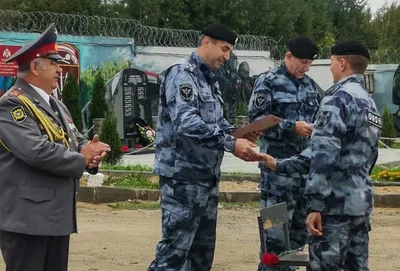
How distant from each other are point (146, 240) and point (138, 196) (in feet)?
9.87

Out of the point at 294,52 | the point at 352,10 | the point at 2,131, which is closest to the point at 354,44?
the point at 294,52

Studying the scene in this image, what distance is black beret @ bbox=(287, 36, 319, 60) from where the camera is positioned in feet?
19.3

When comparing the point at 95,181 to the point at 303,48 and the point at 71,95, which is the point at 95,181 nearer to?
the point at 303,48

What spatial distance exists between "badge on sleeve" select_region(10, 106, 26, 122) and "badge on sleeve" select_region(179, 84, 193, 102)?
3.90ft

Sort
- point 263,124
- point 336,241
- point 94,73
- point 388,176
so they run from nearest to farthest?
point 336,241
point 263,124
point 388,176
point 94,73

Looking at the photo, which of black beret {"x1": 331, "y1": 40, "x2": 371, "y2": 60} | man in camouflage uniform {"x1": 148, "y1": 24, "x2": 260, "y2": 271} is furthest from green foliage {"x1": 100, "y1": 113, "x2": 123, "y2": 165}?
black beret {"x1": 331, "y1": 40, "x2": 371, "y2": 60}

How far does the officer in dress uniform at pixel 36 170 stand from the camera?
4000 millimetres

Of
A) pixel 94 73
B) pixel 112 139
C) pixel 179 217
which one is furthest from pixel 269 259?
pixel 94 73

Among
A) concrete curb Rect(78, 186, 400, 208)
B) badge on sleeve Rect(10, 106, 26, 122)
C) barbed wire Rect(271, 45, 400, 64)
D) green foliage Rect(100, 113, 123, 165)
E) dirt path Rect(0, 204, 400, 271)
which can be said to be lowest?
dirt path Rect(0, 204, 400, 271)

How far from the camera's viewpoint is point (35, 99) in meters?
4.15

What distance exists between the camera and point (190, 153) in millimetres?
5043

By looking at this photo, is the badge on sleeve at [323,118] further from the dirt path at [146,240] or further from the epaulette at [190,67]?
the dirt path at [146,240]

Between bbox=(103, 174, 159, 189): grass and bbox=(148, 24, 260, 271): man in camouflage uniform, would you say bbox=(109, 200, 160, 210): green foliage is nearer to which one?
bbox=(103, 174, 159, 189): grass

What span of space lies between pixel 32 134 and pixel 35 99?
0.24 m
